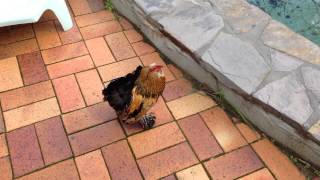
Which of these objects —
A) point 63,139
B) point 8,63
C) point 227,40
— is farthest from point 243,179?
point 8,63

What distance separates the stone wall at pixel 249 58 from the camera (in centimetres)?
229

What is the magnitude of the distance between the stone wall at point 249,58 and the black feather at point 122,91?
0.57 meters

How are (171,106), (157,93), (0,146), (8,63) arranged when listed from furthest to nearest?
(8,63)
(171,106)
(0,146)
(157,93)

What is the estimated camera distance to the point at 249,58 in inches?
100.0

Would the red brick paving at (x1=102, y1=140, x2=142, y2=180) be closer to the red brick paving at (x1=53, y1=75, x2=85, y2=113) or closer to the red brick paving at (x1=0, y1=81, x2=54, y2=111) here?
the red brick paving at (x1=53, y1=75, x2=85, y2=113)

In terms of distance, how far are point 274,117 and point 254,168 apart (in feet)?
1.07

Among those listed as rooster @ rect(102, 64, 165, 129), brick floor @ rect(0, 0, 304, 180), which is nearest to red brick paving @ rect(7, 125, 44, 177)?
brick floor @ rect(0, 0, 304, 180)

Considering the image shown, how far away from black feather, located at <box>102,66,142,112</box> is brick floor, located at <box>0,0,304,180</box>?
289mm

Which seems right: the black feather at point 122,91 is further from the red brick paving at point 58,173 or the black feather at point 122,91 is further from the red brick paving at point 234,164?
the red brick paving at point 234,164

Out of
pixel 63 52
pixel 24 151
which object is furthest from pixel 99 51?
pixel 24 151

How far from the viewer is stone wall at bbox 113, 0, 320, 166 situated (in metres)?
2.29

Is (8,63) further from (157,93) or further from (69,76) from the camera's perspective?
(157,93)

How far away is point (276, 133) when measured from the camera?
2.38 metres

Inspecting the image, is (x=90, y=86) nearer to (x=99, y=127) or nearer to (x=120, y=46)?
(x=99, y=127)
